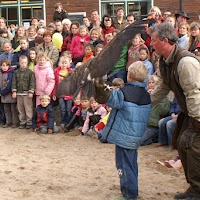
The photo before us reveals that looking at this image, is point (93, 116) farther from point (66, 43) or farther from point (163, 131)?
point (66, 43)

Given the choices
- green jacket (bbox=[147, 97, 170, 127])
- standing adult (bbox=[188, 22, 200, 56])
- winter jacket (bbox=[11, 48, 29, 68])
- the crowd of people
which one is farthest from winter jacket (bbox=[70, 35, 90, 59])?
green jacket (bbox=[147, 97, 170, 127])

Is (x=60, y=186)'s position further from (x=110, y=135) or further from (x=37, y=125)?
(x=37, y=125)

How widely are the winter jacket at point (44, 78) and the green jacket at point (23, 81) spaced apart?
10 centimetres

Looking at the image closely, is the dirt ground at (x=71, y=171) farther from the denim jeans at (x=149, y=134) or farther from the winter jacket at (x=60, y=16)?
the winter jacket at (x=60, y=16)

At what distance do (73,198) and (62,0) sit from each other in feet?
35.1

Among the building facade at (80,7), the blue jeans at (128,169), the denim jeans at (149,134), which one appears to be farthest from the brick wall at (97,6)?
the blue jeans at (128,169)

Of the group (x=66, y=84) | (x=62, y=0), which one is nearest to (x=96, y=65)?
(x=66, y=84)

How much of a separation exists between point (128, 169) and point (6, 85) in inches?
206

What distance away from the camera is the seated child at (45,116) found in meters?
8.98

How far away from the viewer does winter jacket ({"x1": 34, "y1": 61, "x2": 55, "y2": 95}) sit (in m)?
9.25

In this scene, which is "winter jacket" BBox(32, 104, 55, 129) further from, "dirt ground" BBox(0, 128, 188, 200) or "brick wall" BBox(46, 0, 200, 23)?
"brick wall" BBox(46, 0, 200, 23)

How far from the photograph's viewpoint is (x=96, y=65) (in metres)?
5.04

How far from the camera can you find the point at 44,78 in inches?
368

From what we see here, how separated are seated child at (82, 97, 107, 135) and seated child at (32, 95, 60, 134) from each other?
0.68 metres
